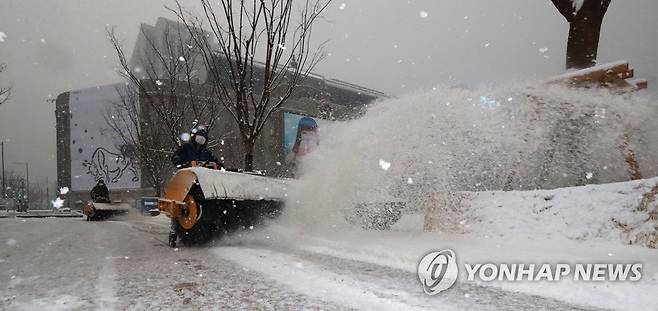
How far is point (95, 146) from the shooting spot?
43.8m

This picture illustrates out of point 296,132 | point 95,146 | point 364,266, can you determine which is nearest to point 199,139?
point 364,266

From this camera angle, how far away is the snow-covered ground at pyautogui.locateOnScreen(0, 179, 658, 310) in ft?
8.62

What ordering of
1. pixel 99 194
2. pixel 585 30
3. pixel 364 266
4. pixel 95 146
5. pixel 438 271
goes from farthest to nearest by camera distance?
pixel 95 146 → pixel 99 194 → pixel 585 30 → pixel 364 266 → pixel 438 271

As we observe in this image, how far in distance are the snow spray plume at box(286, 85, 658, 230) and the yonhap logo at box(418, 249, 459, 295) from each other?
165cm

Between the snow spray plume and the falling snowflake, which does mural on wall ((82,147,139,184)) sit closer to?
the snow spray plume

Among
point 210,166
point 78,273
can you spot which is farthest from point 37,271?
point 210,166

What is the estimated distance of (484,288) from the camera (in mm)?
2969

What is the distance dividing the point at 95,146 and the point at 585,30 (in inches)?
1802

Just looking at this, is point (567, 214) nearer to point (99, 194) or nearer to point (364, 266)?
point (364, 266)

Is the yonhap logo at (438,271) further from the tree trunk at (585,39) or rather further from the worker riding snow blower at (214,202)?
the tree trunk at (585,39)

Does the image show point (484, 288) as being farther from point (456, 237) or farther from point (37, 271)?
point (37, 271)

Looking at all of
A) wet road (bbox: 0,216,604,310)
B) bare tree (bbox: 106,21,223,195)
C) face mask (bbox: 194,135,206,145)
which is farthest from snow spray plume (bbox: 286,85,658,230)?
bare tree (bbox: 106,21,223,195)

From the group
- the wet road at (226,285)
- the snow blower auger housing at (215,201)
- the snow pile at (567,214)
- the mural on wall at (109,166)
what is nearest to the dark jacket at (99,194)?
the snow blower auger housing at (215,201)

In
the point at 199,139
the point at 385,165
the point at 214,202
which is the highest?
the point at 199,139
